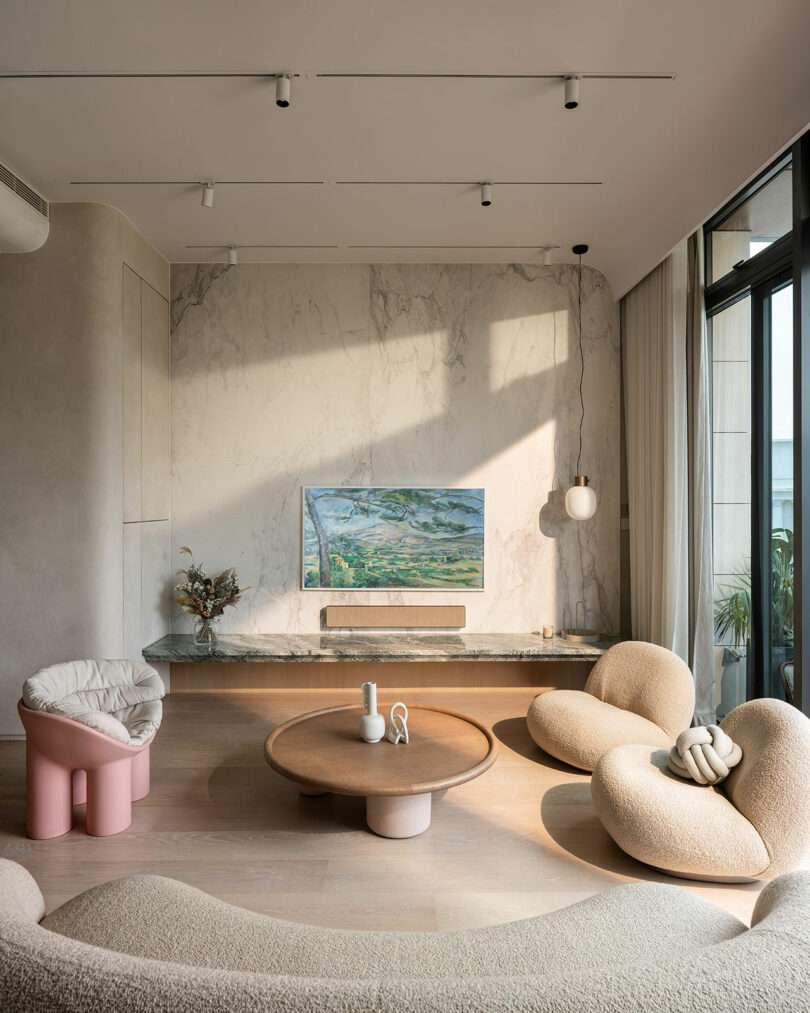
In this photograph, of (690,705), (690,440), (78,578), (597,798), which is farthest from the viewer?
(690,440)

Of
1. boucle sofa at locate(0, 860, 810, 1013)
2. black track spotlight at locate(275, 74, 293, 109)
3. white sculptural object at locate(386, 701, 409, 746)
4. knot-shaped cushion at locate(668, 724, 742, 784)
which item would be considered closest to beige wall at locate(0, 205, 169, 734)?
black track spotlight at locate(275, 74, 293, 109)

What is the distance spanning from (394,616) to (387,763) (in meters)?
2.24

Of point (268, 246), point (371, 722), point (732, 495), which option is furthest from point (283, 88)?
point (732, 495)

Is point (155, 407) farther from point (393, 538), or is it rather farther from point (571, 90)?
point (571, 90)

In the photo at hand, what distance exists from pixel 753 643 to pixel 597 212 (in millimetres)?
2705

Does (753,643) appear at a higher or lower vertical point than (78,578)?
lower

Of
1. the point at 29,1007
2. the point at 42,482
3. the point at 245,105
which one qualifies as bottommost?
the point at 29,1007

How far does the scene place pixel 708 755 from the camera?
270 centimetres

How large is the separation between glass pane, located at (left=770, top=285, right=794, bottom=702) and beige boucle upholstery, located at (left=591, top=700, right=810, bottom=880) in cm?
97

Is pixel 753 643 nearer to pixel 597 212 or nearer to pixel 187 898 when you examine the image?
pixel 597 212

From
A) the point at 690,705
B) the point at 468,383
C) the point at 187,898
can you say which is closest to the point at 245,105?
the point at 468,383

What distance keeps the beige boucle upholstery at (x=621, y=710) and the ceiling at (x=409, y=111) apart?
96.8 inches

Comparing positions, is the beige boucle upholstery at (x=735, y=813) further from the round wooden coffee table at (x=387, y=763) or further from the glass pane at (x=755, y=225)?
the glass pane at (x=755, y=225)

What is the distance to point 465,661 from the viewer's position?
16.3 ft
